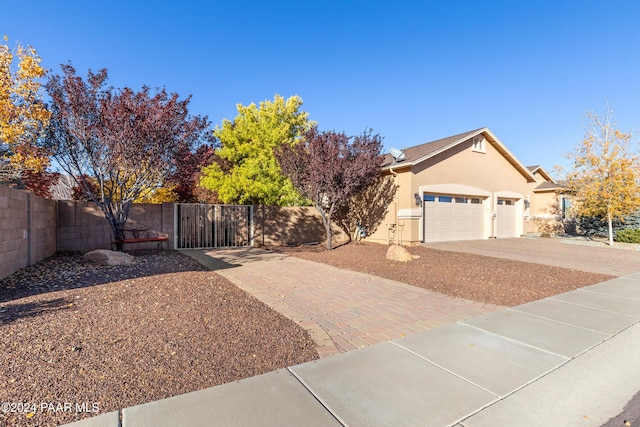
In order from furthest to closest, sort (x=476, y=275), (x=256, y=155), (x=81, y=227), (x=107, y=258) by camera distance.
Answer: (x=256, y=155) → (x=81, y=227) → (x=107, y=258) → (x=476, y=275)

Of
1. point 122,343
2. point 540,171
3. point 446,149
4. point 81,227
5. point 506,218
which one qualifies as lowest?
point 122,343

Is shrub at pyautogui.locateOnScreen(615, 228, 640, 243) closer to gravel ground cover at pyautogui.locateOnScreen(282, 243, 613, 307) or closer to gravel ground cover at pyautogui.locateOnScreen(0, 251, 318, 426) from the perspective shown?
gravel ground cover at pyautogui.locateOnScreen(282, 243, 613, 307)

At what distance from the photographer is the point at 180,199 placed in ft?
Result: 68.5

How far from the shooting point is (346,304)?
5449 mm

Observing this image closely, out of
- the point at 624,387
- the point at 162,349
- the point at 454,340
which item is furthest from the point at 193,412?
the point at 624,387

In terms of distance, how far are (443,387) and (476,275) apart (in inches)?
223

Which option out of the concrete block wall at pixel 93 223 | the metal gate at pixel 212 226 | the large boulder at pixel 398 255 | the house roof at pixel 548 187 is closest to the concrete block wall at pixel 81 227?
the concrete block wall at pixel 93 223

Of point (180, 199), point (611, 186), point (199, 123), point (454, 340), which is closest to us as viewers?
point (454, 340)

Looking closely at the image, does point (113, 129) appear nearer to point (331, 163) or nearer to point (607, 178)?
point (331, 163)

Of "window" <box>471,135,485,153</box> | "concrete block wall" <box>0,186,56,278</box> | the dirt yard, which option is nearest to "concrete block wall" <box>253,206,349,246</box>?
the dirt yard

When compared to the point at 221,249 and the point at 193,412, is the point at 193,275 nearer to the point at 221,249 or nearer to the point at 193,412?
the point at 193,412

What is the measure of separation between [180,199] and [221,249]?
959 centimetres

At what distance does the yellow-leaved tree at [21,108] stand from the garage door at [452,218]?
14.5m

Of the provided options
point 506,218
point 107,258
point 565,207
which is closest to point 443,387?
point 107,258
